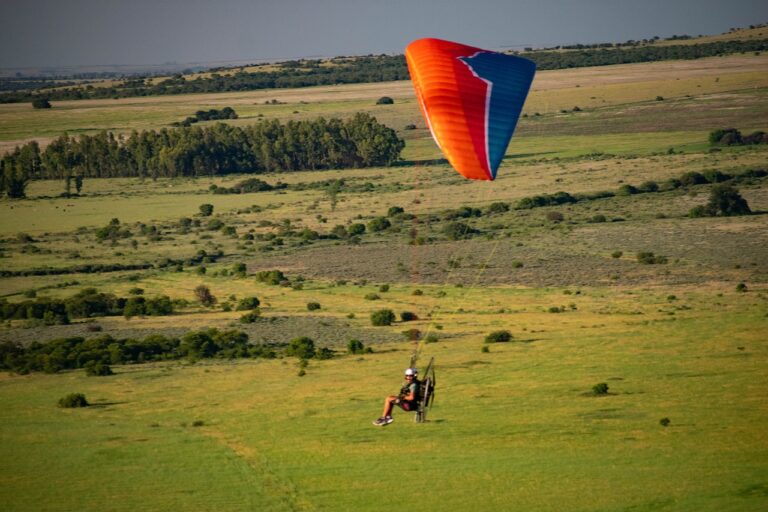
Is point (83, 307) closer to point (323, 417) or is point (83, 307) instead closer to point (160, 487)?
point (323, 417)

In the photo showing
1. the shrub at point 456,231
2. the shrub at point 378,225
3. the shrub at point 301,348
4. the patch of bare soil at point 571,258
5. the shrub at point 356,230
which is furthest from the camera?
the shrub at point 378,225

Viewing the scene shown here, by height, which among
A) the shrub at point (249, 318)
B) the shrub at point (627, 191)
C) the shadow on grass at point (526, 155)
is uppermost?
the shadow on grass at point (526, 155)

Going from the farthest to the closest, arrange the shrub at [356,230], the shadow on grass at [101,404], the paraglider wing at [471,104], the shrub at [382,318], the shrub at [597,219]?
the shrub at [356,230]
the shrub at [597,219]
the shrub at [382,318]
the shadow on grass at [101,404]
the paraglider wing at [471,104]

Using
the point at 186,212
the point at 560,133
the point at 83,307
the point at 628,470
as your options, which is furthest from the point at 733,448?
the point at 560,133

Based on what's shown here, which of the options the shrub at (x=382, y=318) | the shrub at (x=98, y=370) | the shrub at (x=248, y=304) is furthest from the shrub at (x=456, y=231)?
the shrub at (x=98, y=370)

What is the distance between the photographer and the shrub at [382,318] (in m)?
54.7

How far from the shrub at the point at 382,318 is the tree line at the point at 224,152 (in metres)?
69.7

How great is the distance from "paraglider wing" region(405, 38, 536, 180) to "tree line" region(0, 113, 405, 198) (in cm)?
9189

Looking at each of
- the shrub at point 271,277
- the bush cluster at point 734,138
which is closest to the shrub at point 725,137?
the bush cluster at point 734,138

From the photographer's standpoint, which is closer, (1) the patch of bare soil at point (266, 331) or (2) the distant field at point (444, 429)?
(2) the distant field at point (444, 429)

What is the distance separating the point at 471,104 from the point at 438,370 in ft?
57.0

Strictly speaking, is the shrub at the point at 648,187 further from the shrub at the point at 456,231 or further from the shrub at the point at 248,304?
the shrub at the point at 248,304

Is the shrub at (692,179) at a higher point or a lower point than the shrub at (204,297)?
higher

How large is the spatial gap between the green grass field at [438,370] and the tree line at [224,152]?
2285 centimetres
